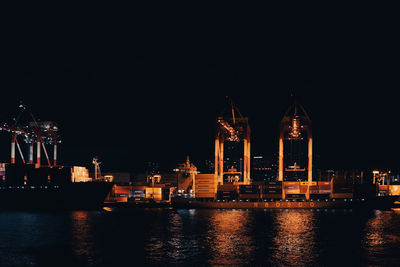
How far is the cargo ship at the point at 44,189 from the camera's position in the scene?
7869 centimetres

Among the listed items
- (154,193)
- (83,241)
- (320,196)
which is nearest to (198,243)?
(83,241)

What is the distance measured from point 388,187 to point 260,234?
6074cm

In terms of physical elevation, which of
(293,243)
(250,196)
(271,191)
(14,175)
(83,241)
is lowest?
(83,241)

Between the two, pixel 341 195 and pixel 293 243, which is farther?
pixel 341 195

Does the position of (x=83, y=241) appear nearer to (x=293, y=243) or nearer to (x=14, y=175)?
(x=293, y=243)

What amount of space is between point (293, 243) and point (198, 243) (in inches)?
315

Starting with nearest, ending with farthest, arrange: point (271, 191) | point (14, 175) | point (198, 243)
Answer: point (198, 243), point (14, 175), point (271, 191)

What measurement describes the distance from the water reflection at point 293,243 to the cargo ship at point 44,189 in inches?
1472

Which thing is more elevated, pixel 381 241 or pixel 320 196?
pixel 320 196

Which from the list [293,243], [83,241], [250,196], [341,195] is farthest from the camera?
[250,196]

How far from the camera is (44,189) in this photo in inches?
3120

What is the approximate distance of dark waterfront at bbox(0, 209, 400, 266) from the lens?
105ft

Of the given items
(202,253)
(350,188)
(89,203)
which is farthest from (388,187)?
(202,253)

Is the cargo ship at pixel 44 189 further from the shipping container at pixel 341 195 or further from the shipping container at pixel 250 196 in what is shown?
the shipping container at pixel 341 195
